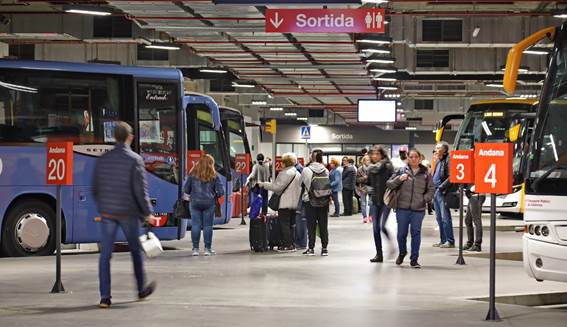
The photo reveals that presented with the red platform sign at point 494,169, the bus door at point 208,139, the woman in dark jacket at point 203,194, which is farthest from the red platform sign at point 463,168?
the bus door at point 208,139

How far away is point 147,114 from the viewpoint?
19719 millimetres

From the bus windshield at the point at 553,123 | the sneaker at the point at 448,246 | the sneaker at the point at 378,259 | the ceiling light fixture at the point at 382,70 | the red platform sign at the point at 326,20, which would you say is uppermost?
the ceiling light fixture at the point at 382,70

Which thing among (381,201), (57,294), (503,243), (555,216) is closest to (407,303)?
(555,216)

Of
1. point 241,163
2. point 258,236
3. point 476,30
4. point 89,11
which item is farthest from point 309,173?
point 476,30

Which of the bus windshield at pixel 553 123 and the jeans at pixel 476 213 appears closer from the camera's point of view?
the bus windshield at pixel 553 123

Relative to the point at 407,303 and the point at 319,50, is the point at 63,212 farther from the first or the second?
the point at 319,50

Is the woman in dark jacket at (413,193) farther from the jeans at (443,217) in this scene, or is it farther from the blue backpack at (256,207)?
the blue backpack at (256,207)

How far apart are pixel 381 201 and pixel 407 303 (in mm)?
5409

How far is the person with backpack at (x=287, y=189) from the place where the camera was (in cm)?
1914

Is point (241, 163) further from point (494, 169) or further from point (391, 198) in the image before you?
point (494, 169)

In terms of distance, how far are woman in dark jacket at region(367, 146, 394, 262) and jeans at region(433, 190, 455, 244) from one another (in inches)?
105

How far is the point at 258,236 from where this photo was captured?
19672mm

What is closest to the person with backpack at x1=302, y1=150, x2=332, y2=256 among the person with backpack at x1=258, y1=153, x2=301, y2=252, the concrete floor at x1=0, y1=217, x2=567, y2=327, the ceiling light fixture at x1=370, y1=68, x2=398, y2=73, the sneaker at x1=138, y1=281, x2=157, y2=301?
the person with backpack at x1=258, y1=153, x2=301, y2=252

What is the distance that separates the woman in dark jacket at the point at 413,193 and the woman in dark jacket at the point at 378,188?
947 mm
